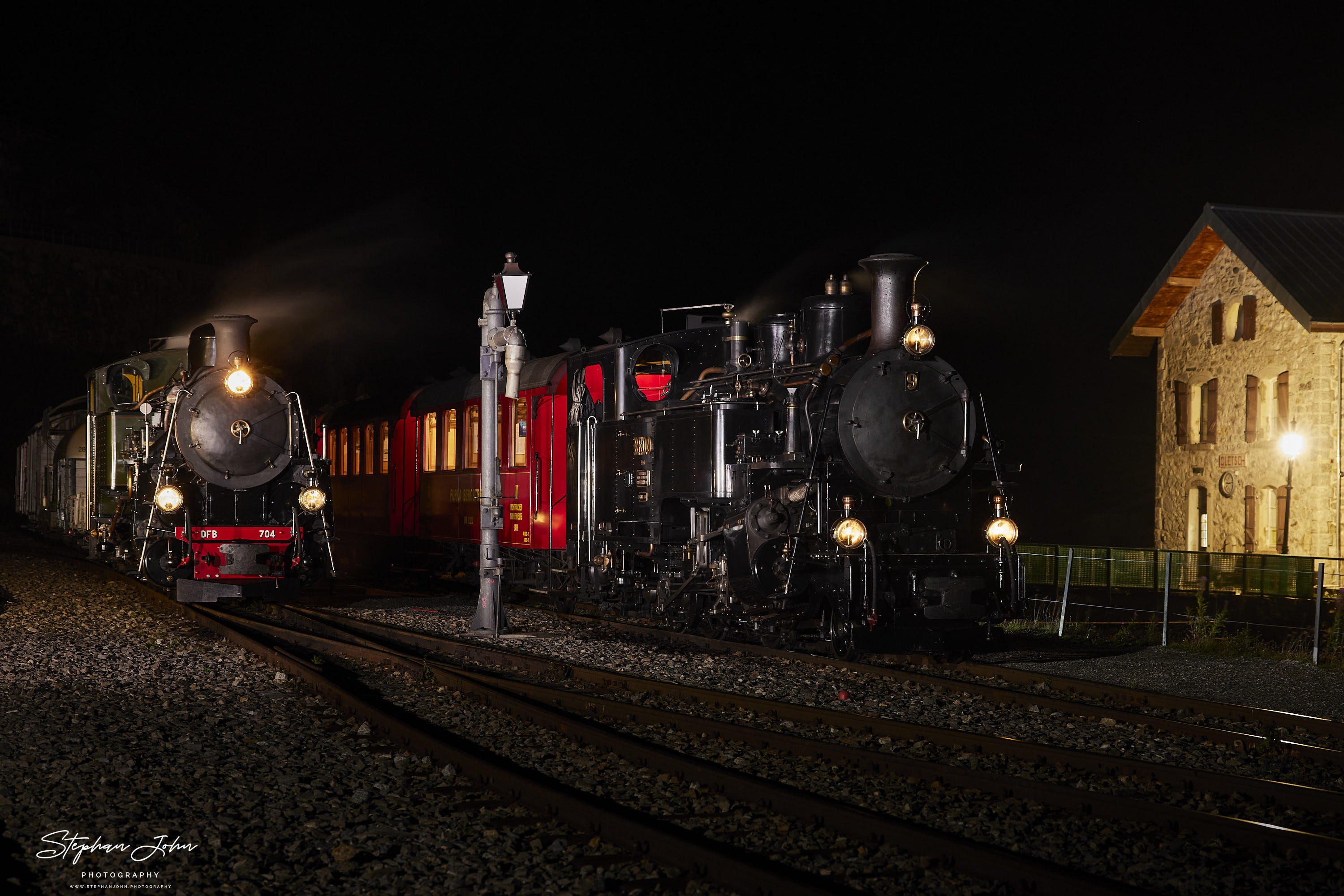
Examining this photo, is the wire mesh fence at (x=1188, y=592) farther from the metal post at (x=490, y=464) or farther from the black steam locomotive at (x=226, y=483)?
the black steam locomotive at (x=226, y=483)

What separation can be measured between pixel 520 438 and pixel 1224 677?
910 centimetres

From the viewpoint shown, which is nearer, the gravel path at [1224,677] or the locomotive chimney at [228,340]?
the gravel path at [1224,677]

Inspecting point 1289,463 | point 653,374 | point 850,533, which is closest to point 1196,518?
point 1289,463

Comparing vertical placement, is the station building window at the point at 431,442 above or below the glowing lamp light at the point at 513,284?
below

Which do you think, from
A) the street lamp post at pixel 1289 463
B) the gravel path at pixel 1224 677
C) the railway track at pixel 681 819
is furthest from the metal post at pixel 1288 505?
the railway track at pixel 681 819

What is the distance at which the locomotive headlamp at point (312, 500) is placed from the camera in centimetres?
1404

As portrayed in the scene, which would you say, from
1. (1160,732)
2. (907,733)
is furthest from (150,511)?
(1160,732)

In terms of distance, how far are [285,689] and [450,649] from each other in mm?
2308

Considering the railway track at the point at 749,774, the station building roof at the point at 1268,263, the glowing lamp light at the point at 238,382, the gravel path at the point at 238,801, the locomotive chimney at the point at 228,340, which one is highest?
the station building roof at the point at 1268,263

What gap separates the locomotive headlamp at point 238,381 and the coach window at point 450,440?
3.62 meters

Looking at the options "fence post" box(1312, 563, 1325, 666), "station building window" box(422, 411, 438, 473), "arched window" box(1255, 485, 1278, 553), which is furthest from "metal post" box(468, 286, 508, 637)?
"arched window" box(1255, 485, 1278, 553)

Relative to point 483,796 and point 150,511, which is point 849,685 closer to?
point 483,796

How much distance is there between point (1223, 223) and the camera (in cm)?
2211
